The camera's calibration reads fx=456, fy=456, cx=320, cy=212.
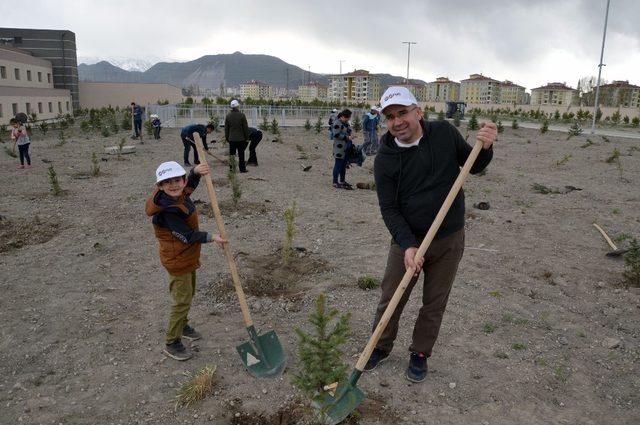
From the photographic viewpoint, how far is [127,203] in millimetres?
7973

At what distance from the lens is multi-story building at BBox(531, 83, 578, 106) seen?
9444cm

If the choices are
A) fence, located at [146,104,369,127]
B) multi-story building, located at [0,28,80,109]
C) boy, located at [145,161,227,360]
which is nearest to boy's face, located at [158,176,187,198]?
boy, located at [145,161,227,360]

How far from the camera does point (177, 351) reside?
11.3 feet

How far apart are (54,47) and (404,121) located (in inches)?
2038

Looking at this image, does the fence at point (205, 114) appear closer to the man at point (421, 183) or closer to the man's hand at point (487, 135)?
the man at point (421, 183)

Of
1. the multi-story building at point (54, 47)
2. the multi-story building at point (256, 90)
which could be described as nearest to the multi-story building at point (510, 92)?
the multi-story building at point (256, 90)

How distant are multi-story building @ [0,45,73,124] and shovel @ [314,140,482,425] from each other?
32.3 m

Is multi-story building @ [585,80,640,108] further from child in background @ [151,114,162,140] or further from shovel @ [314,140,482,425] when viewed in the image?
shovel @ [314,140,482,425]

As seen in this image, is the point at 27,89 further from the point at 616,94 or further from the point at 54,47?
the point at 616,94

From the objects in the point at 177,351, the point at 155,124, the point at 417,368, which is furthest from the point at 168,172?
the point at 155,124

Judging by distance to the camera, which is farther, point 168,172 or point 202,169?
point 202,169

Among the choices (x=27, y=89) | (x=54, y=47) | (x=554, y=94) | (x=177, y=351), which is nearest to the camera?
(x=177, y=351)

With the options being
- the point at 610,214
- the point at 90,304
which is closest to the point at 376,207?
the point at 610,214

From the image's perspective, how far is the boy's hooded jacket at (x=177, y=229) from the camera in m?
3.06
